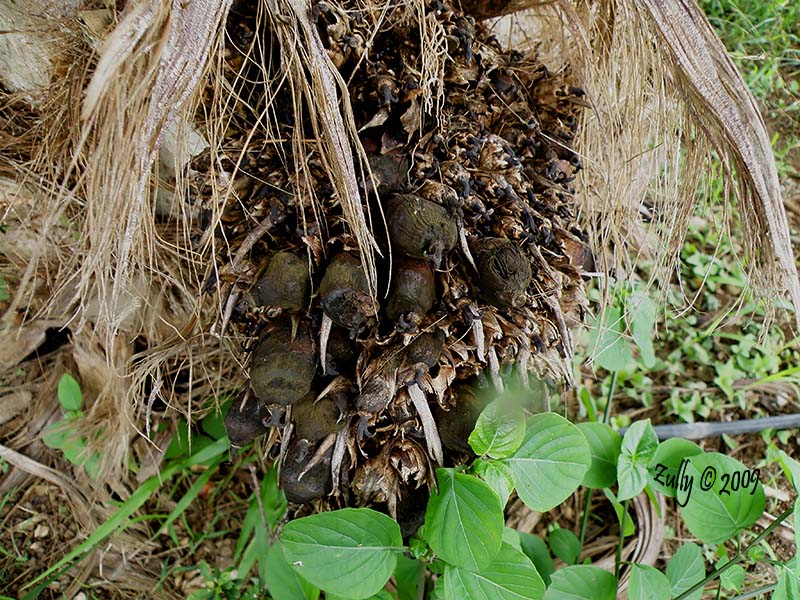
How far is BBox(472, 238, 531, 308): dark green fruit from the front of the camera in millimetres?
661

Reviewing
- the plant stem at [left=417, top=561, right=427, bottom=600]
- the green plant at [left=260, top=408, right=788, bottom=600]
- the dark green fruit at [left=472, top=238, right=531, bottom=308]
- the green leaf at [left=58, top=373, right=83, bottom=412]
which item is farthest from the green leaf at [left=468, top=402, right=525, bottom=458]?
the green leaf at [left=58, top=373, right=83, bottom=412]

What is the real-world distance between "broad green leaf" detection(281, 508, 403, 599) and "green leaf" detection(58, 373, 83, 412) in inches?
25.9

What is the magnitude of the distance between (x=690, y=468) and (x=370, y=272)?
634mm

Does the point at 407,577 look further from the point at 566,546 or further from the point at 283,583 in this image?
the point at 566,546

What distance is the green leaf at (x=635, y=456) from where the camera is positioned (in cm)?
91

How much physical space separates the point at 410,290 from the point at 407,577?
518mm

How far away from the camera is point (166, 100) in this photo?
50 centimetres

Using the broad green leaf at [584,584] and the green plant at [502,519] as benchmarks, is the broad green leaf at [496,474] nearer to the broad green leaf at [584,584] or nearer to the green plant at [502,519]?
the green plant at [502,519]

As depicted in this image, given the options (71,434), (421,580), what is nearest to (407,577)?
(421,580)

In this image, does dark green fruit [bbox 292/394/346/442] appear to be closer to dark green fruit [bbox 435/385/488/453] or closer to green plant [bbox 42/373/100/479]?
dark green fruit [bbox 435/385/488/453]

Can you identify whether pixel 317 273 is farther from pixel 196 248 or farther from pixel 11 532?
pixel 11 532

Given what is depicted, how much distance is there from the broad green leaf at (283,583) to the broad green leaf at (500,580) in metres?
0.28

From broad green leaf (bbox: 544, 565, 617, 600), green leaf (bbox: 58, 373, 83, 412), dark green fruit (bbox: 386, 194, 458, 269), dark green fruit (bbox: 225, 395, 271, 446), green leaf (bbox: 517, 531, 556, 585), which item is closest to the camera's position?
dark green fruit (bbox: 386, 194, 458, 269)

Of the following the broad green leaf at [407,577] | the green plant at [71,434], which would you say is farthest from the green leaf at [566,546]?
the green plant at [71,434]
